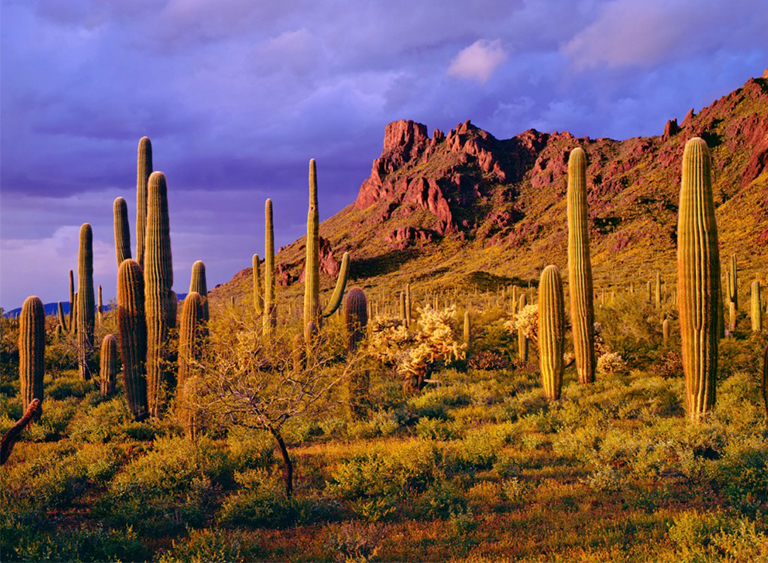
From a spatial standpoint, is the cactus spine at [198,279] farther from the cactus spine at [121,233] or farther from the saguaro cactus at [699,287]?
the saguaro cactus at [699,287]

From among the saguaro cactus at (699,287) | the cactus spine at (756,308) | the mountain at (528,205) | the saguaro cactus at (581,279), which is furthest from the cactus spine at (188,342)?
the mountain at (528,205)

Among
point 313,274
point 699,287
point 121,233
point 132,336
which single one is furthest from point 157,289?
point 699,287

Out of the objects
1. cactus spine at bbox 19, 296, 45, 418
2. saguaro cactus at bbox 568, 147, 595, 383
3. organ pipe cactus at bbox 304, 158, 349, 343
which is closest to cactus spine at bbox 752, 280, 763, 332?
saguaro cactus at bbox 568, 147, 595, 383

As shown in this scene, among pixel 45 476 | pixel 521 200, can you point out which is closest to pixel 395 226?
pixel 521 200

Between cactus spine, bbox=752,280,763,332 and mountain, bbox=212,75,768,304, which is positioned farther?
mountain, bbox=212,75,768,304

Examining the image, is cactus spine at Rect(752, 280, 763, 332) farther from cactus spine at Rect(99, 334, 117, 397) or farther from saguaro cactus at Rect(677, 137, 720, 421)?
cactus spine at Rect(99, 334, 117, 397)

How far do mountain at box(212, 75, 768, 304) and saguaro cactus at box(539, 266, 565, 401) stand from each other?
25.0 m

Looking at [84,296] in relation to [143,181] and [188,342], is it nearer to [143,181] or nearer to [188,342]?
[143,181]

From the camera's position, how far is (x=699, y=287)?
1177 cm

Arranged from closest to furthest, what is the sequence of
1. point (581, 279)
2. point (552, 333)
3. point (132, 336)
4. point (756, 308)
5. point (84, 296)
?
point (552, 333) → point (581, 279) → point (132, 336) → point (756, 308) → point (84, 296)

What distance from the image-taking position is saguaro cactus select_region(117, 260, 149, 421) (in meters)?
15.3

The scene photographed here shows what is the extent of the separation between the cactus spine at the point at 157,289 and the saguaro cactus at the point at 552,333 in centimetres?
1114

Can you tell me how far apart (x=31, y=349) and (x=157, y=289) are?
4.81 m

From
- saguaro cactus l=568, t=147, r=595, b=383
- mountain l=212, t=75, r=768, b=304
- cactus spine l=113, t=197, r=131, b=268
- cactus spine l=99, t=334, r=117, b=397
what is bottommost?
cactus spine l=99, t=334, r=117, b=397
